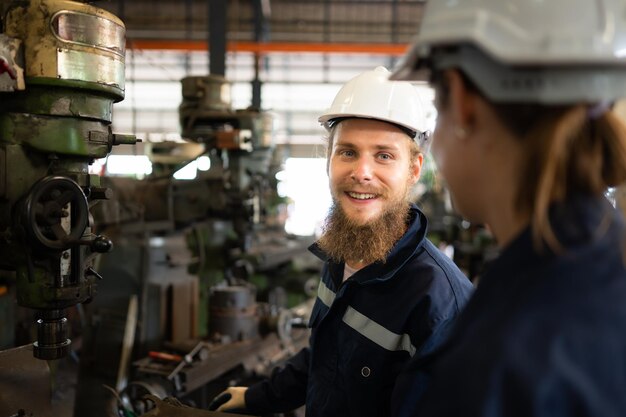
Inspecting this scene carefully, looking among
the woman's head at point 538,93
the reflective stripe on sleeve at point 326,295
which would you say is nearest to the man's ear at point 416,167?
the reflective stripe on sleeve at point 326,295

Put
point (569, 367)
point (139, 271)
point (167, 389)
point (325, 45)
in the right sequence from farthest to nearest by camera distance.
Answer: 1. point (325, 45)
2. point (139, 271)
3. point (167, 389)
4. point (569, 367)

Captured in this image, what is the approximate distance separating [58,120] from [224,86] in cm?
290

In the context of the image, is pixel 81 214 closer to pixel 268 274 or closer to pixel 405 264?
pixel 405 264

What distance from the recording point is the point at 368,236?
58.3 inches

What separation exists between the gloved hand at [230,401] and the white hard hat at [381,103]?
2.83 feet

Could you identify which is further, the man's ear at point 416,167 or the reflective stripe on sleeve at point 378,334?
the man's ear at point 416,167

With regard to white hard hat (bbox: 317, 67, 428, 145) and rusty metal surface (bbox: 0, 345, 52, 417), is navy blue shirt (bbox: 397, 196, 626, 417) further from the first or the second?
rusty metal surface (bbox: 0, 345, 52, 417)

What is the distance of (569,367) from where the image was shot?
1.81 feet

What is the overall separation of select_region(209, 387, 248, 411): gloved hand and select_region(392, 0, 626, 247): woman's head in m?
1.13

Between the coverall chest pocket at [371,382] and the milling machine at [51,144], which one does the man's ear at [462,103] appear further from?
the milling machine at [51,144]

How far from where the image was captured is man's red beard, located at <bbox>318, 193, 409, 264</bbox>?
4.77 feet

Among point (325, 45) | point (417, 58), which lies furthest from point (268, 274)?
point (325, 45)

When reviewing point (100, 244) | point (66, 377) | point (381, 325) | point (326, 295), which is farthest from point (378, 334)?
point (66, 377)

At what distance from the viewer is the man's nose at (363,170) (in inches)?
58.7
